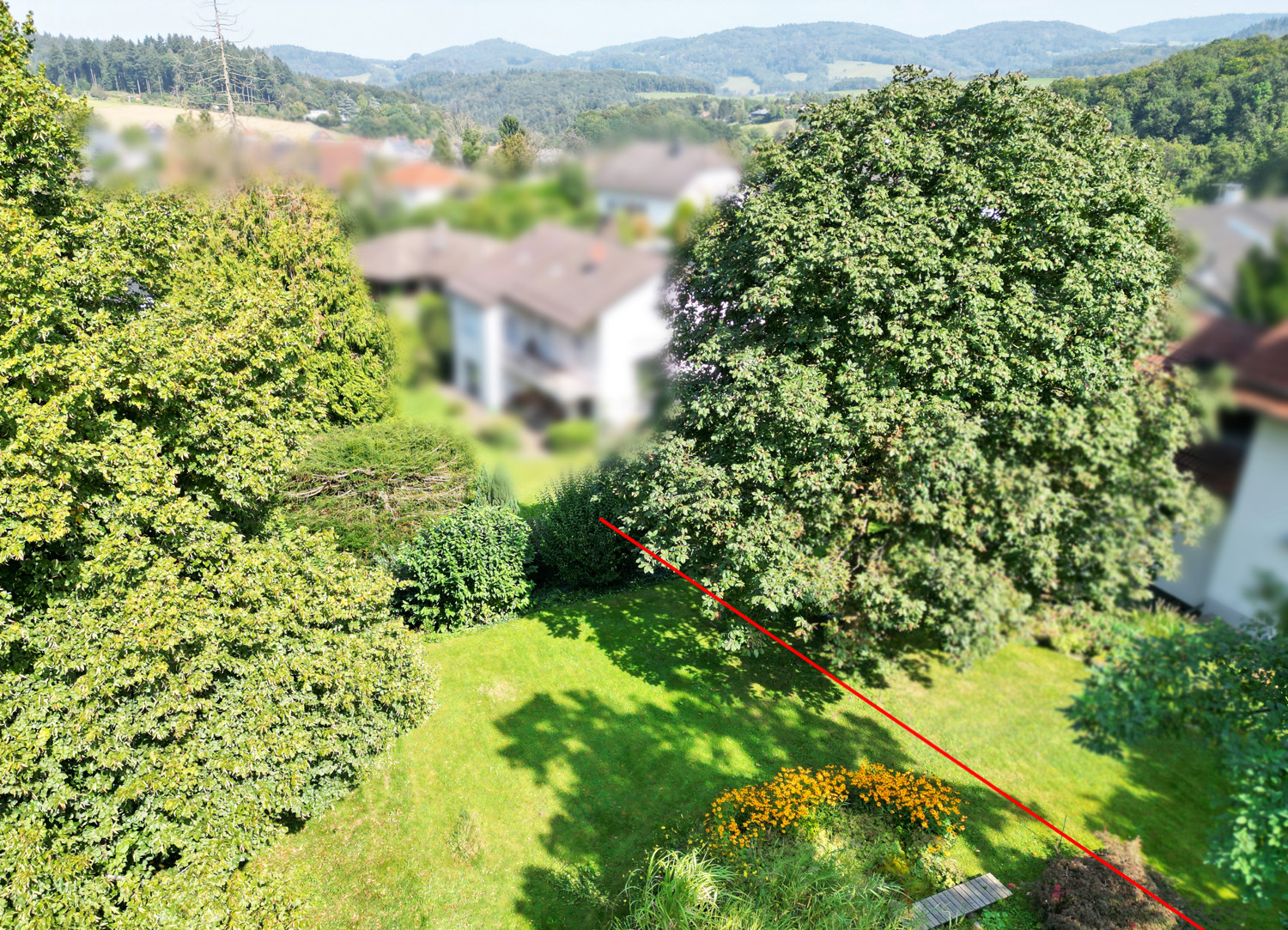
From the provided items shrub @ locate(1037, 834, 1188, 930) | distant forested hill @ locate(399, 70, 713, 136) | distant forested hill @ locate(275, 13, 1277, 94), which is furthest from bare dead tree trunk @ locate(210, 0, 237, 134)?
shrub @ locate(1037, 834, 1188, 930)

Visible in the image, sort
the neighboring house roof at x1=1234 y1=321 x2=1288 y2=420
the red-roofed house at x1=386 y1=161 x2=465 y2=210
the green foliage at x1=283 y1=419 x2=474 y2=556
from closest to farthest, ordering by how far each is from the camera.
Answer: the neighboring house roof at x1=1234 y1=321 x2=1288 y2=420, the red-roofed house at x1=386 y1=161 x2=465 y2=210, the green foliage at x1=283 y1=419 x2=474 y2=556

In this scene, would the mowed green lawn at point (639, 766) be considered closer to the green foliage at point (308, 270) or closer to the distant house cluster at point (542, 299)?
the green foliage at point (308, 270)

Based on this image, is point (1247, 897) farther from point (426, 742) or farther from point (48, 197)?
point (48, 197)

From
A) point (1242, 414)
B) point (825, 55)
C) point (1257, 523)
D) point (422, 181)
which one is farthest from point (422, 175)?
point (825, 55)

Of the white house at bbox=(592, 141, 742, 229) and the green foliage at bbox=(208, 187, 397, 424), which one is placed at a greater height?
the white house at bbox=(592, 141, 742, 229)

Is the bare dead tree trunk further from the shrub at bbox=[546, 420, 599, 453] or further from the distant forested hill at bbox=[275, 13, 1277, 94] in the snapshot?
the shrub at bbox=[546, 420, 599, 453]

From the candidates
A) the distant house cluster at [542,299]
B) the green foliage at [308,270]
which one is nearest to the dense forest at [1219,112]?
the distant house cluster at [542,299]
